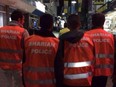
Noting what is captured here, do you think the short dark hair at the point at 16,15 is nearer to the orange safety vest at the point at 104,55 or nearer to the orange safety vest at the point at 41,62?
the orange safety vest at the point at 104,55

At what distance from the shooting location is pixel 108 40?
21.1ft

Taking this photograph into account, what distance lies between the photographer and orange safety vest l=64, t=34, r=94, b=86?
5.48m

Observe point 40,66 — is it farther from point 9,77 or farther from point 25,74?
point 9,77

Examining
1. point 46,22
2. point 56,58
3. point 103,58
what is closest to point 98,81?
point 103,58

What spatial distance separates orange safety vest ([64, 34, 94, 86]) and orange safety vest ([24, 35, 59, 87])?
0.68 ft

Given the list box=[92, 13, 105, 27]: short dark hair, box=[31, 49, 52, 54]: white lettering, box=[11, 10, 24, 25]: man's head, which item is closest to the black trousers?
box=[92, 13, 105, 27]: short dark hair

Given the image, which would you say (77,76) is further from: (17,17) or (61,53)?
(17,17)

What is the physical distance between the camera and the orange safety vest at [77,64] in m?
5.48

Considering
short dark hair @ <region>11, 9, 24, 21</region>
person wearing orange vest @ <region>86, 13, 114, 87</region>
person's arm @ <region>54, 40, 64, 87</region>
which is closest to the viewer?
person's arm @ <region>54, 40, 64, 87</region>

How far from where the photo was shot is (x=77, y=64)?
18.1 ft

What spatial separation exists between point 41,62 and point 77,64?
1.60 feet

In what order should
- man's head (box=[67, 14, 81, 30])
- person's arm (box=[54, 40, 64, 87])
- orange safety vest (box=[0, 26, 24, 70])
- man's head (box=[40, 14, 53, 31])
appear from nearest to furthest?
person's arm (box=[54, 40, 64, 87]) < man's head (box=[40, 14, 53, 31]) < man's head (box=[67, 14, 81, 30]) < orange safety vest (box=[0, 26, 24, 70])

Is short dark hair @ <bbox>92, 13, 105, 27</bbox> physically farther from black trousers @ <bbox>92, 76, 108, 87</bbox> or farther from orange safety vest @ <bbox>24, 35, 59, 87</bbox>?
orange safety vest @ <bbox>24, 35, 59, 87</bbox>

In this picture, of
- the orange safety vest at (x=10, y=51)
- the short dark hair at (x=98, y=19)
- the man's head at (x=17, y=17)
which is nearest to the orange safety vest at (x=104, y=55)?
the short dark hair at (x=98, y=19)
